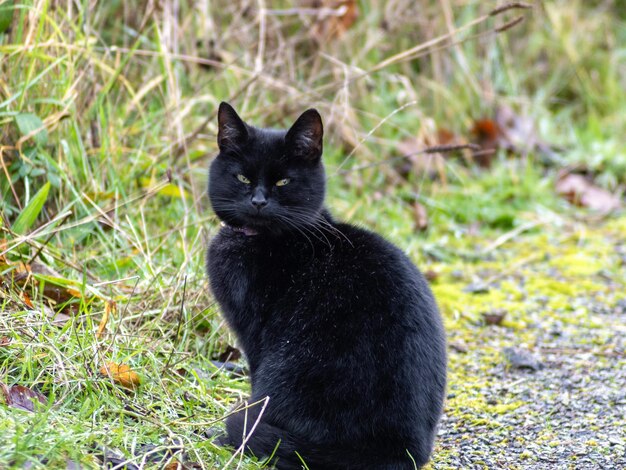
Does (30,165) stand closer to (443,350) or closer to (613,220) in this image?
(443,350)

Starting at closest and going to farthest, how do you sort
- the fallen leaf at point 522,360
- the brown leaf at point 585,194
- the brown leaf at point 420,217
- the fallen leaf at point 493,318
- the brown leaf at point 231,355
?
the brown leaf at point 231,355
the fallen leaf at point 522,360
the fallen leaf at point 493,318
the brown leaf at point 420,217
the brown leaf at point 585,194

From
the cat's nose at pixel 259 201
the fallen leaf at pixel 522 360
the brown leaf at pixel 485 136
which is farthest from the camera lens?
the brown leaf at pixel 485 136

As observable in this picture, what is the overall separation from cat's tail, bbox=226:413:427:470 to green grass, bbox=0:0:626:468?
9 centimetres

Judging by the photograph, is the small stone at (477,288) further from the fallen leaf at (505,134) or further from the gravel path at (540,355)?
the fallen leaf at (505,134)

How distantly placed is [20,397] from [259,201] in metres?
0.91

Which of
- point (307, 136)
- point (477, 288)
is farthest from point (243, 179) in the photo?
point (477, 288)

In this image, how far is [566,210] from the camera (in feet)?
16.8

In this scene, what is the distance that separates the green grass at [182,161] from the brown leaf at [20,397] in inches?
1.9

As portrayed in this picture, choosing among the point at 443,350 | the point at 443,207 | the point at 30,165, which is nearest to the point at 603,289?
the point at 443,207

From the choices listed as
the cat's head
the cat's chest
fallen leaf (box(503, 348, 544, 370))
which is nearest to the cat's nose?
the cat's head

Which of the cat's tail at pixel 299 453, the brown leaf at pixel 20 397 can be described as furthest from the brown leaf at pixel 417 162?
the brown leaf at pixel 20 397

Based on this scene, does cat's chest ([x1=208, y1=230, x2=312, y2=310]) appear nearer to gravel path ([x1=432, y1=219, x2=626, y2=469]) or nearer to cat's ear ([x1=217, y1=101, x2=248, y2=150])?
cat's ear ([x1=217, y1=101, x2=248, y2=150])

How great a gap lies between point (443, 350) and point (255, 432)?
2.02 feet

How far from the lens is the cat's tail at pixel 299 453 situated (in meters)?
2.21
